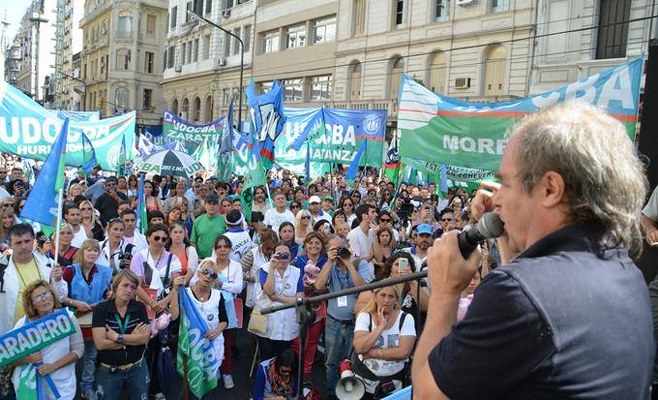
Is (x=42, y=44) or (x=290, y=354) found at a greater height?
(x=42, y=44)

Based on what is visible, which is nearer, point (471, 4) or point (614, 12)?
point (614, 12)

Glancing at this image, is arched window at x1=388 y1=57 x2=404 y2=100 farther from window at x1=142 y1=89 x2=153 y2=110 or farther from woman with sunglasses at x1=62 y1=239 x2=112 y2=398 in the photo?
window at x1=142 y1=89 x2=153 y2=110

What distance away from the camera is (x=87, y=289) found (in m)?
5.17

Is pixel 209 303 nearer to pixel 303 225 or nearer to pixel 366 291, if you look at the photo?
pixel 366 291

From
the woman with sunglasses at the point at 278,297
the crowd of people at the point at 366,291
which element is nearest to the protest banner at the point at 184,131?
the crowd of people at the point at 366,291

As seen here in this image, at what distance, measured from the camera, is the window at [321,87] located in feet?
114

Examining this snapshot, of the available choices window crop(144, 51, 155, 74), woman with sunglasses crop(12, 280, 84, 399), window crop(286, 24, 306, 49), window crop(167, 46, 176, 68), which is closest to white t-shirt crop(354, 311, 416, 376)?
woman with sunglasses crop(12, 280, 84, 399)

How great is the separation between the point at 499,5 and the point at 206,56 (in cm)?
2790

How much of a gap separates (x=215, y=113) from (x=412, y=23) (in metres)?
21.8

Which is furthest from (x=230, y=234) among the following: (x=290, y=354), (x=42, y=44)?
Answer: (x=42, y=44)

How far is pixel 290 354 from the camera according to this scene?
198 inches

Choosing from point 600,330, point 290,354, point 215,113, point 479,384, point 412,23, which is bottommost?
point 290,354

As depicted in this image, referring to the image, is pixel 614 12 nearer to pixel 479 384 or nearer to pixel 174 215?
pixel 174 215

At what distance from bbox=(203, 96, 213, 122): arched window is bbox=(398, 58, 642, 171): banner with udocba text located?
Result: 38.9m
